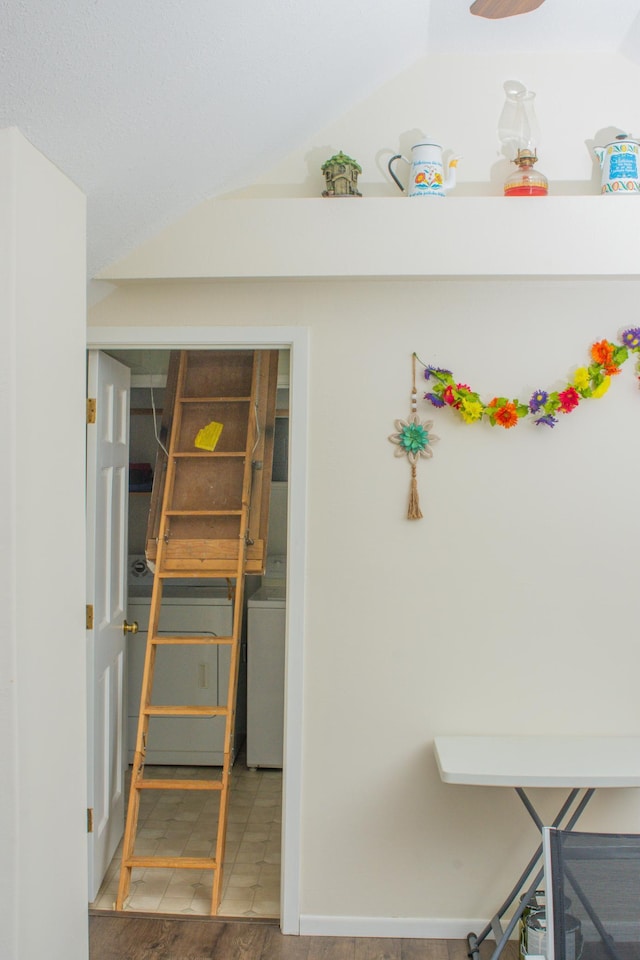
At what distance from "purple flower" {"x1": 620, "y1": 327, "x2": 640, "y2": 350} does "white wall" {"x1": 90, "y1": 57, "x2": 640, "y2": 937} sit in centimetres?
6

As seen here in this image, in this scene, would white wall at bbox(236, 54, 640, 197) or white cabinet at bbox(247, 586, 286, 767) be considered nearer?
white wall at bbox(236, 54, 640, 197)

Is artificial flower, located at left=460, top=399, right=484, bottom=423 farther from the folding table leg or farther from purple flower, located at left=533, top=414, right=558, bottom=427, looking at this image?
the folding table leg

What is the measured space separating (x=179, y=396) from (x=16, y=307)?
2.03 m

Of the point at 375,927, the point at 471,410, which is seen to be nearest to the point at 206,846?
the point at 375,927

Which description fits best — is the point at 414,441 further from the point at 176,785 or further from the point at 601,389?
the point at 176,785

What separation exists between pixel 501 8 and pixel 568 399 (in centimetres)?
129

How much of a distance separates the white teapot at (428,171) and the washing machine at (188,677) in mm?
2459

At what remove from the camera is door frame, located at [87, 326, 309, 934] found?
3.07 meters

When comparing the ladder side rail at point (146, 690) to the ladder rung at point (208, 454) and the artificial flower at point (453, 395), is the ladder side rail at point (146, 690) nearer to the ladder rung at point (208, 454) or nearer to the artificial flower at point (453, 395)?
the ladder rung at point (208, 454)

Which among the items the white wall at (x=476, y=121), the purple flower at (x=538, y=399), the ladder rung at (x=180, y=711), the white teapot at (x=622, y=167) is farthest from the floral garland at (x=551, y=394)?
the ladder rung at (x=180, y=711)

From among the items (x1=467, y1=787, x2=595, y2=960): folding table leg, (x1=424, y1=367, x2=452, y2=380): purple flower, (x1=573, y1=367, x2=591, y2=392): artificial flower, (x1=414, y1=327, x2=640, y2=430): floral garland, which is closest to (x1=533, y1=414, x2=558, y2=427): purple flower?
(x1=414, y1=327, x2=640, y2=430): floral garland

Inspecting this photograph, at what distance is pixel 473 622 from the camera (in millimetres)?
3076

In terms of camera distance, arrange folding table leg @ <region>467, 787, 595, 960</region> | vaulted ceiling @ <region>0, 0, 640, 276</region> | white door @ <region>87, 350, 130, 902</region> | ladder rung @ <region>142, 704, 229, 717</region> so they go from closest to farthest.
Answer: 1. vaulted ceiling @ <region>0, 0, 640, 276</region>
2. folding table leg @ <region>467, 787, 595, 960</region>
3. white door @ <region>87, 350, 130, 902</region>
4. ladder rung @ <region>142, 704, 229, 717</region>

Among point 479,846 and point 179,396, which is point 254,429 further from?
point 479,846
